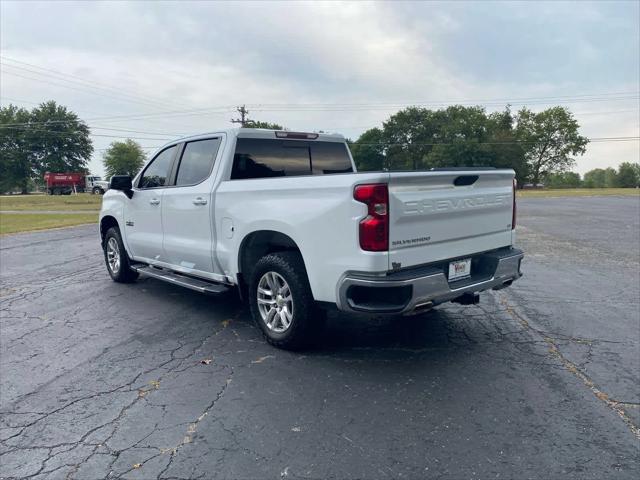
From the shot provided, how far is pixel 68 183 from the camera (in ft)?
203

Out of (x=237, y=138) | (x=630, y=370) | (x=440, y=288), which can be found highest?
(x=237, y=138)

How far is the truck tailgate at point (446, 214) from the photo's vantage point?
343cm

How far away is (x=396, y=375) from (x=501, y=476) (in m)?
1.32

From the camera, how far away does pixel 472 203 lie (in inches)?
158

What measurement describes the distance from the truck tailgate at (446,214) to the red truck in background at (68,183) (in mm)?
63557

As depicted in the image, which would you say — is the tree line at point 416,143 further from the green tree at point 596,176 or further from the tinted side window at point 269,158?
the tinted side window at point 269,158

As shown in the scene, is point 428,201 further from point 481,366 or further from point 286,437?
point 286,437

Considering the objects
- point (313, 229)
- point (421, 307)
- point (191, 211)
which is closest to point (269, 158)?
point (191, 211)

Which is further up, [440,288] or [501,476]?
[440,288]

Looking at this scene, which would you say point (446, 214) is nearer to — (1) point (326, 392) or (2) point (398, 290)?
(2) point (398, 290)

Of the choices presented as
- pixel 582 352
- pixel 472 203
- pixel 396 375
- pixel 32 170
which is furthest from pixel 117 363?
pixel 32 170

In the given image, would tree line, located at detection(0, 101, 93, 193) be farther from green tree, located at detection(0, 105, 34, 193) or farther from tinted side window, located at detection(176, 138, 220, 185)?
tinted side window, located at detection(176, 138, 220, 185)

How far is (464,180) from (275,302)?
200 centimetres

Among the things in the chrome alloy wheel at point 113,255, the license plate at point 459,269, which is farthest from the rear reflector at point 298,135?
the chrome alloy wheel at point 113,255
